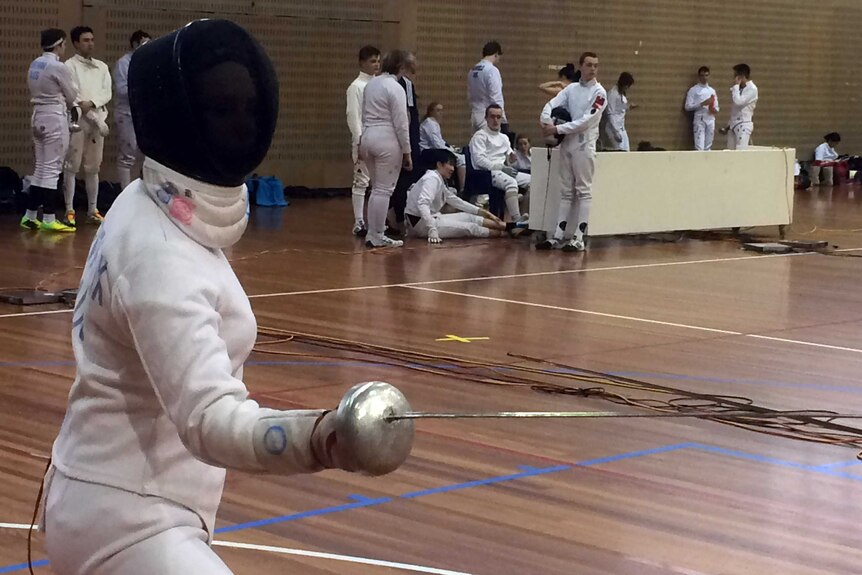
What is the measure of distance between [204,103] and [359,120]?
10346mm

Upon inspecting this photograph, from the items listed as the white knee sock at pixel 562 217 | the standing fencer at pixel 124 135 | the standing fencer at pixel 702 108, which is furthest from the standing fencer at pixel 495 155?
the standing fencer at pixel 702 108

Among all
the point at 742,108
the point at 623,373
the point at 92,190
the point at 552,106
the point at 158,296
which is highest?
the point at 742,108

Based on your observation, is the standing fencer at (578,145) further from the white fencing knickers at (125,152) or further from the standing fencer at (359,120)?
the white fencing knickers at (125,152)

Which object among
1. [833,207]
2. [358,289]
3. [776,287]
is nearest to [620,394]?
[358,289]

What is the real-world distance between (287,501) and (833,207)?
530 inches

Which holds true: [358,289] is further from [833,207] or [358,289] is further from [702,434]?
[833,207]

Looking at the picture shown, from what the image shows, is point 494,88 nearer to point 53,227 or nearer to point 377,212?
point 377,212

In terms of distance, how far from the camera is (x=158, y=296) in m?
1.63

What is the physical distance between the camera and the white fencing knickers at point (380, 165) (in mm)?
10508

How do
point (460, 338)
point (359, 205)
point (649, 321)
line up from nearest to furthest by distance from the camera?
point (460, 338)
point (649, 321)
point (359, 205)

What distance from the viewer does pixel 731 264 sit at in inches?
409

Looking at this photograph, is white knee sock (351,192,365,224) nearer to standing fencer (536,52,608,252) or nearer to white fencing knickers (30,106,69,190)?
standing fencer (536,52,608,252)

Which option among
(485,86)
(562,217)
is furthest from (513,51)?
(562,217)

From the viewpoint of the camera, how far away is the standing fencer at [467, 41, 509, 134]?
42.9 ft
